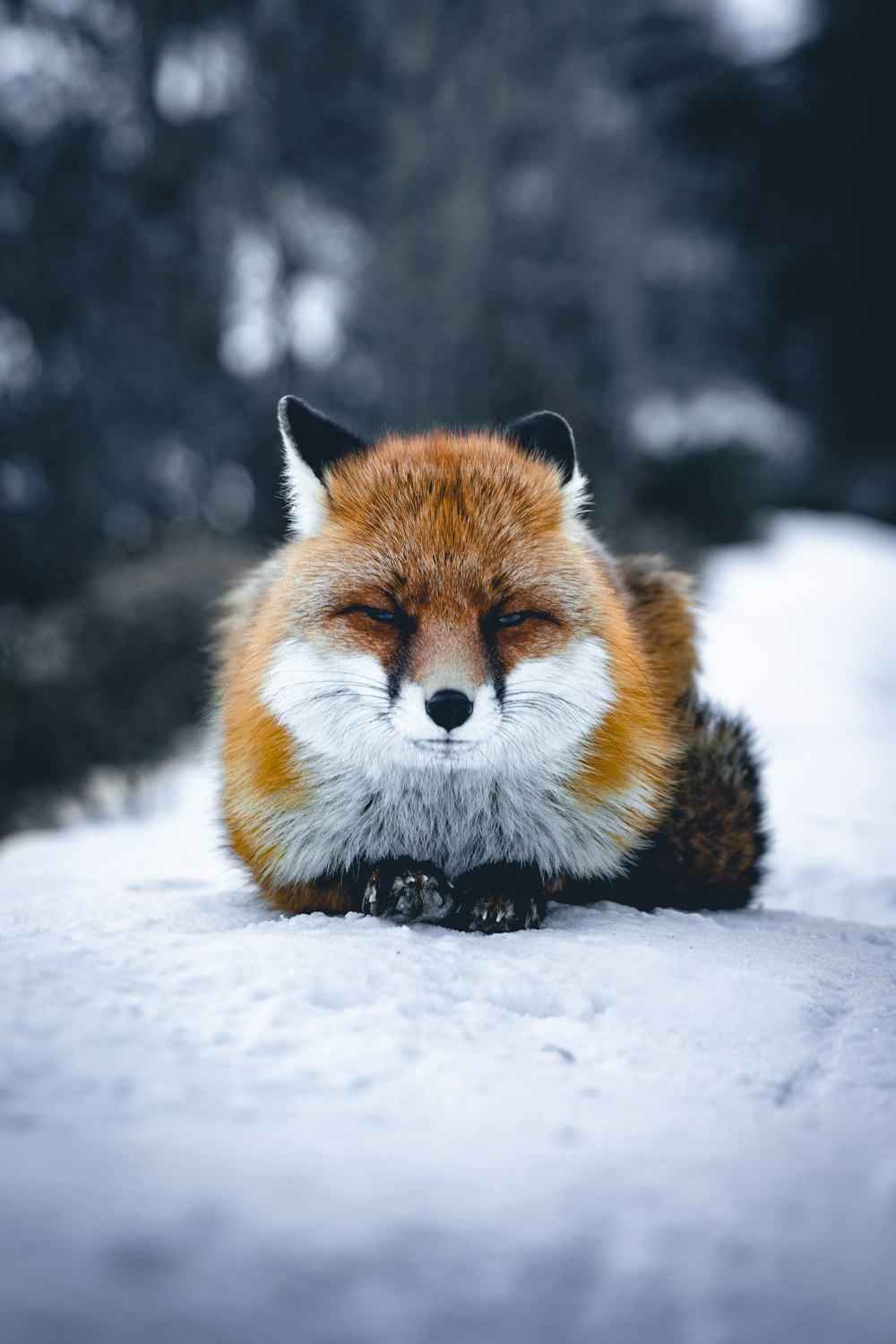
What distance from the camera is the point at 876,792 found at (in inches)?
216

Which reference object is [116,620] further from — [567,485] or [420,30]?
[420,30]

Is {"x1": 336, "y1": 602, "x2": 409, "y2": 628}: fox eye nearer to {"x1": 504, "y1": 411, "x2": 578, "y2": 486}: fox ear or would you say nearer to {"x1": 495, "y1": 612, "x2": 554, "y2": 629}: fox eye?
{"x1": 495, "y1": 612, "x2": 554, "y2": 629}: fox eye

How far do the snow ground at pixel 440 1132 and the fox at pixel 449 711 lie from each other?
0.57 ft

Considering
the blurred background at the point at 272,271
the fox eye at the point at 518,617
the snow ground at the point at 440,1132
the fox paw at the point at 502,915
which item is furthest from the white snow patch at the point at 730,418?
the snow ground at the point at 440,1132

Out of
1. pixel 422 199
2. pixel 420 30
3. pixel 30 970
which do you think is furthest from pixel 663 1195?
pixel 420 30

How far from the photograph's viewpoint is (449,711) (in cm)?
195

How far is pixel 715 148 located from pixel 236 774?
2668 cm

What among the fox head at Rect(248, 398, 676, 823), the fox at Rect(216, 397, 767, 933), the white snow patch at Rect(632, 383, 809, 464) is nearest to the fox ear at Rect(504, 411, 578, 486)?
the fox at Rect(216, 397, 767, 933)

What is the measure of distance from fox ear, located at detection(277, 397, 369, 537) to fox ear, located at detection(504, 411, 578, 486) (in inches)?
20.7

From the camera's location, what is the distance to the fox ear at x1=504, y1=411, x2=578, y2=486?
259 centimetres

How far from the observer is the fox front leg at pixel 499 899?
2250mm

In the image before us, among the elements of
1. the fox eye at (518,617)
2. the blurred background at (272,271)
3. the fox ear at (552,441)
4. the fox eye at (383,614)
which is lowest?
the fox eye at (383,614)

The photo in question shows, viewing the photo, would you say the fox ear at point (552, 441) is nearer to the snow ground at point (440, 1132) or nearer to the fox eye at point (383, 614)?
the fox eye at point (383, 614)

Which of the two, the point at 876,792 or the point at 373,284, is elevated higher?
the point at 373,284
